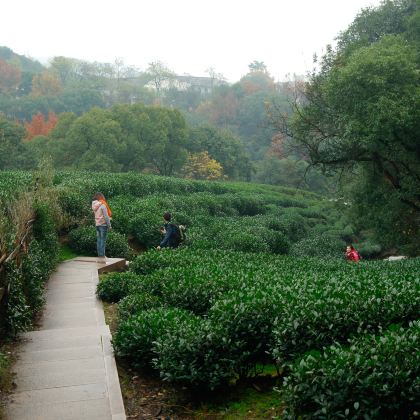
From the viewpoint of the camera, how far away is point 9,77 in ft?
267

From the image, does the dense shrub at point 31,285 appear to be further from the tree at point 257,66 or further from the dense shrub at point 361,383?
the tree at point 257,66

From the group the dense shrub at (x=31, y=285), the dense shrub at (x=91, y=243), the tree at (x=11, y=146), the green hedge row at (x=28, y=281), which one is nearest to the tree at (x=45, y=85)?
the tree at (x=11, y=146)

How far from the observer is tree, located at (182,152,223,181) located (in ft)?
166

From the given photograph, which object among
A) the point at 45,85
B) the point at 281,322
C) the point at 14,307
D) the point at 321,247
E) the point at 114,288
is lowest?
the point at 321,247

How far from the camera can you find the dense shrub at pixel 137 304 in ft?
25.8

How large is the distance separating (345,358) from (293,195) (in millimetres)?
41465

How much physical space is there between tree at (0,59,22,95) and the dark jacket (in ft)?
239

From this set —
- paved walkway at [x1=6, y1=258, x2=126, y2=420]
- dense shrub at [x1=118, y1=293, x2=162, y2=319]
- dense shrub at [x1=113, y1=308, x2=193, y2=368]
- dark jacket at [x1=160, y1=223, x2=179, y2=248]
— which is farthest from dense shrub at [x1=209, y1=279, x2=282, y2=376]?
dark jacket at [x1=160, y1=223, x2=179, y2=248]

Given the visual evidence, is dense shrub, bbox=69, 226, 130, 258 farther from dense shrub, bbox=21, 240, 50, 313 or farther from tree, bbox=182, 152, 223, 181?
tree, bbox=182, 152, 223, 181

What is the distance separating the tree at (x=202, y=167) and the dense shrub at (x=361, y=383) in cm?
4623

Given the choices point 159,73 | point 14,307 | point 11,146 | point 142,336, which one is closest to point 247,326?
point 142,336

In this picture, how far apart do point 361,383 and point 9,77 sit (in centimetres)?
8576

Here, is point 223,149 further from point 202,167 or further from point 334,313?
point 334,313

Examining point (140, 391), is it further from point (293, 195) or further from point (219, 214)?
point (293, 195)
